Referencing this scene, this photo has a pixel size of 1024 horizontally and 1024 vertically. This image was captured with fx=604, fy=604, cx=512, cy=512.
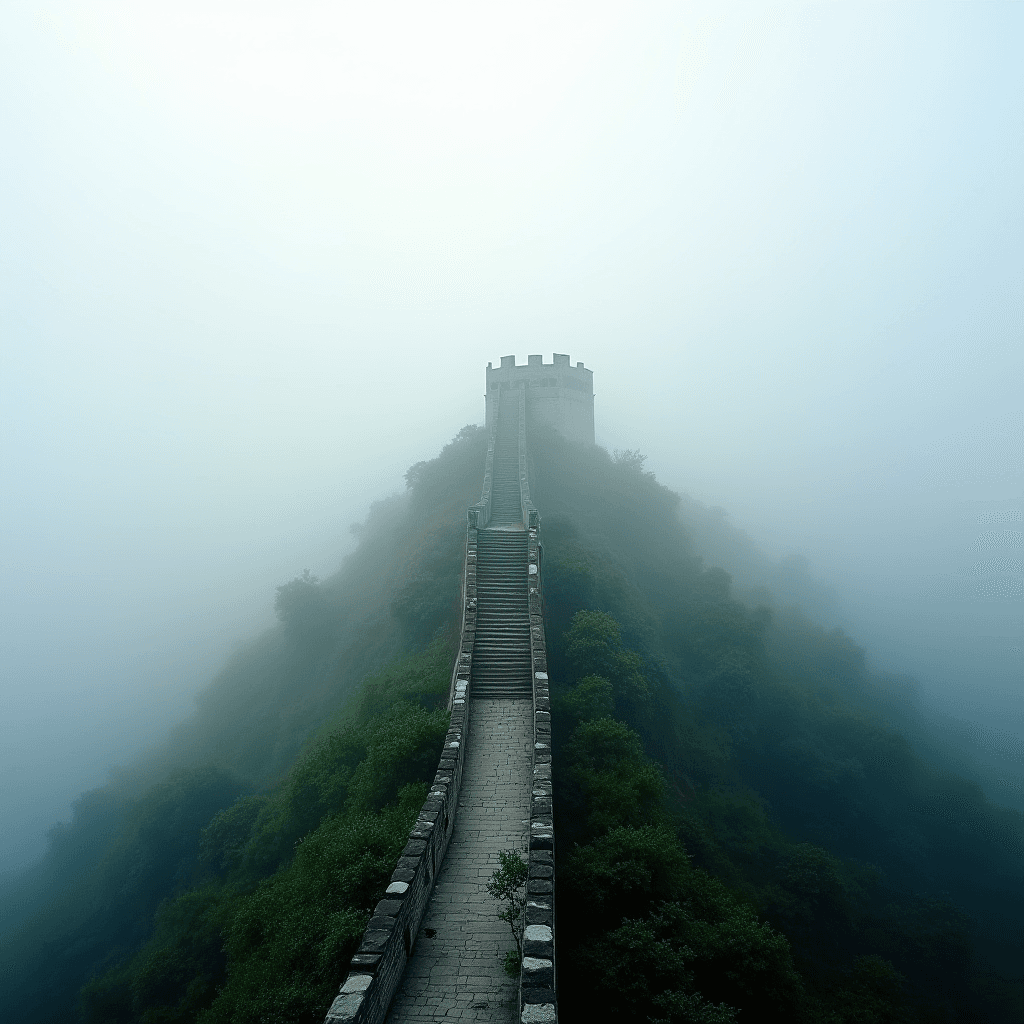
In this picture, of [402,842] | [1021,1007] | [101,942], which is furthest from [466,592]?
[1021,1007]

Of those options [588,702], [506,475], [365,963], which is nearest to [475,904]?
[365,963]

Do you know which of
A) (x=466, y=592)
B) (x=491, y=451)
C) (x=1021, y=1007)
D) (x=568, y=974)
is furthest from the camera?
(x=491, y=451)

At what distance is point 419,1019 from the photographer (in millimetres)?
7070

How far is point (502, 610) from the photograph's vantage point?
684 inches

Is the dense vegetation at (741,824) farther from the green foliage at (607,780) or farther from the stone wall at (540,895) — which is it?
the stone wall at (540,895)

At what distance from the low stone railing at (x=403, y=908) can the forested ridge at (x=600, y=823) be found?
2.36 ft

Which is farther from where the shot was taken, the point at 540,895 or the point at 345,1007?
the point at 540,895

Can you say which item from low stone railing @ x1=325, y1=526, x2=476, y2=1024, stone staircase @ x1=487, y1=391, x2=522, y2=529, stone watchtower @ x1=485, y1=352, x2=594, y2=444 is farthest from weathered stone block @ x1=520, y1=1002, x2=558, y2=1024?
stone watchtower @ x1=485, y1=352, x2=594, y2=444

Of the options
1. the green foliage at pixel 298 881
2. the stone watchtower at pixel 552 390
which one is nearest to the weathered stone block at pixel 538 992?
the green foliage at pixel 298 881

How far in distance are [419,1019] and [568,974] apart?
219 centimetres

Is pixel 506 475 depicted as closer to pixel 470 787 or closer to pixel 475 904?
pixel 470 787

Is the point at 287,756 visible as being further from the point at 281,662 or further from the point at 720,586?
the point at 720,586

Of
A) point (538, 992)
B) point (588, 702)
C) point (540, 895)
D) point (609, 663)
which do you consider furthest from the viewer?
point (609, 663)

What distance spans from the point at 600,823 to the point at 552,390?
31.2 m
